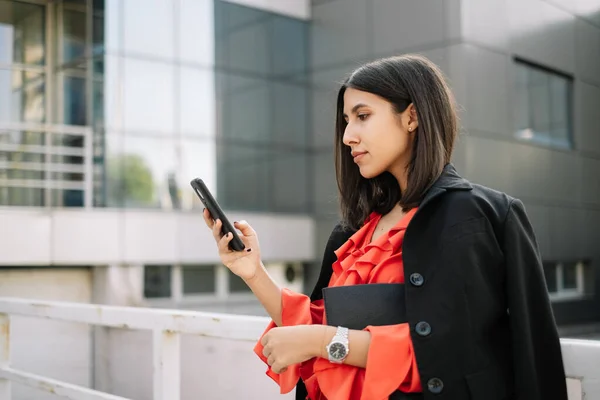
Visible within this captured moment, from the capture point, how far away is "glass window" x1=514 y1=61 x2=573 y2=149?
42.5ft

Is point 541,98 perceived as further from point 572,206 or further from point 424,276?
point 424,276

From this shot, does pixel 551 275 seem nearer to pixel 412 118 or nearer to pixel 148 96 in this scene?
pixel 148 96

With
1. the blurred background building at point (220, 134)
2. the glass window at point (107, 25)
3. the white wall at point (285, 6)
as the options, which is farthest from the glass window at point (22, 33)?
the white wall at point (285, 6)

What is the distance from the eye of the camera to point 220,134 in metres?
12.4

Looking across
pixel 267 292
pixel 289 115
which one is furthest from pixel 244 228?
pixel 289 115

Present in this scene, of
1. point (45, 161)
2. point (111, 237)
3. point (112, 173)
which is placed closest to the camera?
point (111, 237)

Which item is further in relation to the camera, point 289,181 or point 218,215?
point 289,181

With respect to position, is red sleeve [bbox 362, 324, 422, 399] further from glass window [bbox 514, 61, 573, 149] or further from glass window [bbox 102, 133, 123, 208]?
glass window [bbox 514, 61, 573, 149]

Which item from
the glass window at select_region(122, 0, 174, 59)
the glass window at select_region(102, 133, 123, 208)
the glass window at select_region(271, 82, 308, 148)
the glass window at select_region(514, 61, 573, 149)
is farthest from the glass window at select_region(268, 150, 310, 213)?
the glass window at select_region(514, 61, 573, 149)

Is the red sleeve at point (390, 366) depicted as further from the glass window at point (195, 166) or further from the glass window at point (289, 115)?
the glass window at point (289, 115)

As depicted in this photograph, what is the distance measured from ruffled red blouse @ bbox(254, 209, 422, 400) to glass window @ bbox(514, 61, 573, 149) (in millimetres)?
11725

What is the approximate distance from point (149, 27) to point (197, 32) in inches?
39.9

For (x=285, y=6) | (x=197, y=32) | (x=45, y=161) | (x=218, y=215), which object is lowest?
(x=218, y=215)

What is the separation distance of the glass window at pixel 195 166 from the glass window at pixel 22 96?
2.43 meters
